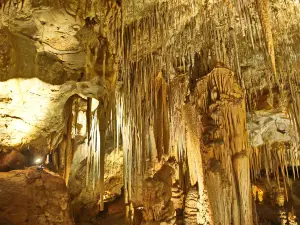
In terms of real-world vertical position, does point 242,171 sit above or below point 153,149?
below

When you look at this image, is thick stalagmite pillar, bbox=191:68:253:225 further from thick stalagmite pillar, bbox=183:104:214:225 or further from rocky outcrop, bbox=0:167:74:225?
rocky outcrop, bbox=0:167:74:225

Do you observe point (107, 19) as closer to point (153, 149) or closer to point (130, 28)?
point (130, 28)

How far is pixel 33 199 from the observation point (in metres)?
6.03

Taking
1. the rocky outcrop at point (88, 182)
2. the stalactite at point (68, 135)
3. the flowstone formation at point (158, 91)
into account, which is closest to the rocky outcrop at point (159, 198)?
the flowstone formation at point (158, 91)

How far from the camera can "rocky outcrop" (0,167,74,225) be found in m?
5.71

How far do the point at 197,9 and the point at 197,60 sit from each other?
1.50 meters

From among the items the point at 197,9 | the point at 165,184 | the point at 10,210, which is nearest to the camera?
the point at 10,210

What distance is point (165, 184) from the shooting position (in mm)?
7344

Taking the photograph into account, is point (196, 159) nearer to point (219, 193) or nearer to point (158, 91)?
point (219, 193)

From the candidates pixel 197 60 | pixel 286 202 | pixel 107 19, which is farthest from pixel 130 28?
pixel 286 202

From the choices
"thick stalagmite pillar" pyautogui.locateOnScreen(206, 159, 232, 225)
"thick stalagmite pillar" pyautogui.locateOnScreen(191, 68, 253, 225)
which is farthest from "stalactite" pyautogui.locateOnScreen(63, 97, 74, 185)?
"thick stalagmite pillar" pyautogui.locateOnScreen(206, 159, 232, 225)

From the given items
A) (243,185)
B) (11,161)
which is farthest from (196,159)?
(11,161)

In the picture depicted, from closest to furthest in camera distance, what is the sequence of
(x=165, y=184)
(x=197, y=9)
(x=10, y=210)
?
(x=10, y=210), (x=197, y=9), (x=165, y=184)

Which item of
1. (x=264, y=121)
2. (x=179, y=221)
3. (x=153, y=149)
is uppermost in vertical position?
(x=264, y=121)
